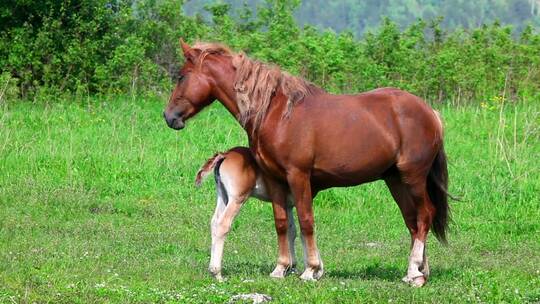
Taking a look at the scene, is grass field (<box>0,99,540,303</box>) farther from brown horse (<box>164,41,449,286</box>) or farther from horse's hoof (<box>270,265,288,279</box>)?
brown horse (<box>164,41,449,286</box>)

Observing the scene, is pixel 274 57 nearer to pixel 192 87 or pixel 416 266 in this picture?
pixel 192 87

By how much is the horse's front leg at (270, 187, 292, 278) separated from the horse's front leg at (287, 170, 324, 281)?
0.17 metres

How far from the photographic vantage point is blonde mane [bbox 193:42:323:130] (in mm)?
8664

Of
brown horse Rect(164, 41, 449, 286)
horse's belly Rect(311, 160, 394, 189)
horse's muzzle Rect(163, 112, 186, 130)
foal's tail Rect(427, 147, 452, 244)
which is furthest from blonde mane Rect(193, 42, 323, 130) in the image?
foal's tail Rect(427, 147, 452, 244)

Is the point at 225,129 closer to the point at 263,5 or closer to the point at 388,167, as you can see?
the point at 388,167

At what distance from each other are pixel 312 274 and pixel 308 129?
48.1 inches

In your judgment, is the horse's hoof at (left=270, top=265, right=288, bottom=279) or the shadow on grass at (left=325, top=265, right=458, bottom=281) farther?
the shadow on grass at (left=325, top=265, right=458, bottom=281)

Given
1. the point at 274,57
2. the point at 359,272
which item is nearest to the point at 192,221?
the point at 359,272

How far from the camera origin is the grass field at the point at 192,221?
8320 millimetres

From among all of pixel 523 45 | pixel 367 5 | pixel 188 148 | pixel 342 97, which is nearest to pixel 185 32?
pixel 523 45

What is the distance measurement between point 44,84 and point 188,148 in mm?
6347

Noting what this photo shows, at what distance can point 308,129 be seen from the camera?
28.5 ft

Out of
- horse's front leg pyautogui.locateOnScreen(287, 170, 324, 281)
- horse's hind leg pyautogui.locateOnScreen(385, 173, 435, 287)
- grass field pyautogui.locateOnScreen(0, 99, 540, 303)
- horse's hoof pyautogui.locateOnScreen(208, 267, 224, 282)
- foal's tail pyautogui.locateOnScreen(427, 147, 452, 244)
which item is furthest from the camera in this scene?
foal's tail pyautogui.locateOnScreen(427, 147, 452, 244)

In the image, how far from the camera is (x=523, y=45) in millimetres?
22438
